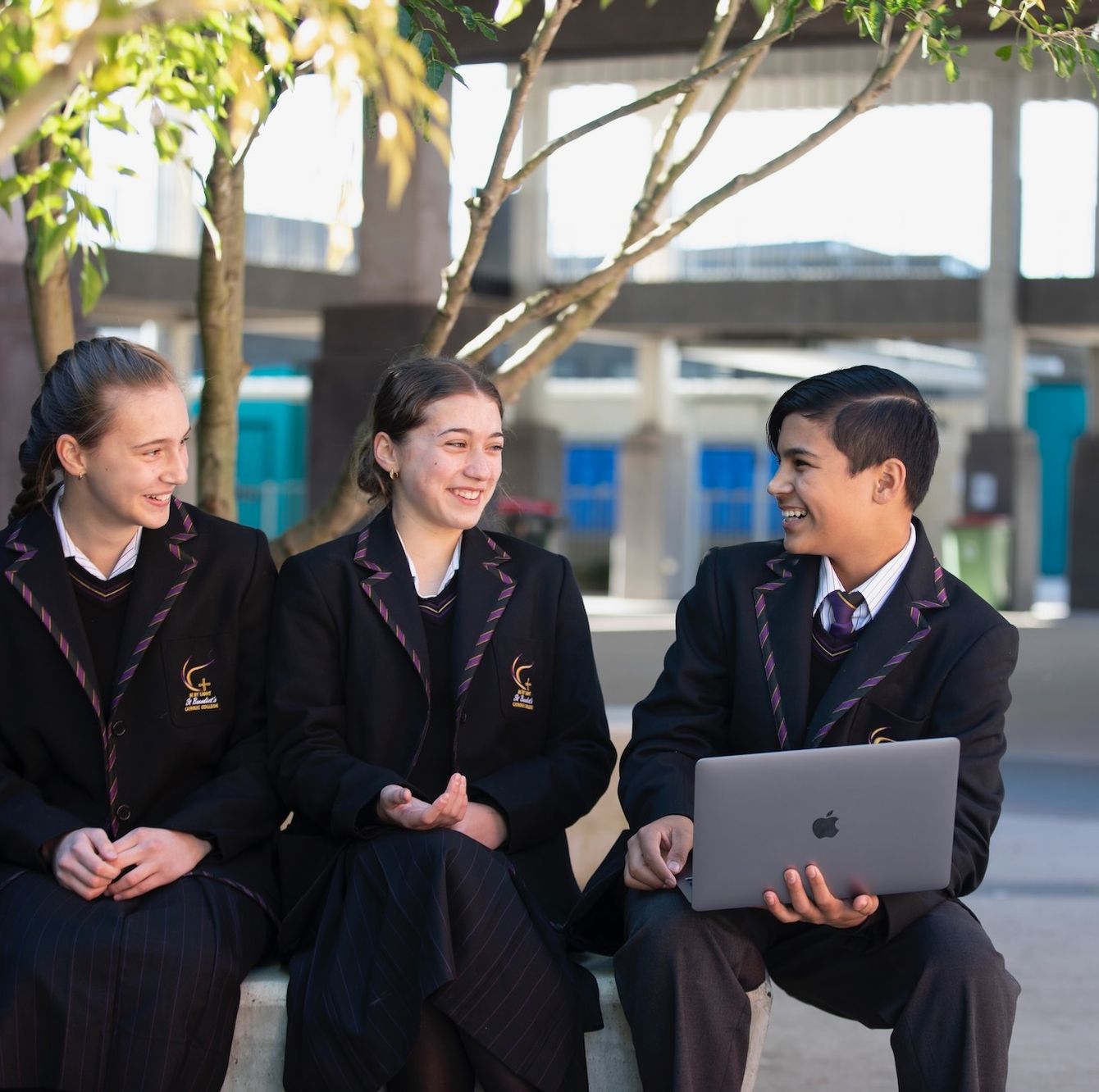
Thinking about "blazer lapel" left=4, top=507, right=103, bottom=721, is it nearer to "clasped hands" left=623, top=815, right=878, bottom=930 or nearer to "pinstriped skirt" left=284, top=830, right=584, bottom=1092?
"pinstriped skirt" left=284, top=830, right=584, bottom=1092

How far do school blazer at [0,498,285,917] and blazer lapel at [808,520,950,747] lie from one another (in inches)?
43.2

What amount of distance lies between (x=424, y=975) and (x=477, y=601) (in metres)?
0.81

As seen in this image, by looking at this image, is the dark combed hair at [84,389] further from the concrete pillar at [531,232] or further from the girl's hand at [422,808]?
the concrete pillar at [531,232]

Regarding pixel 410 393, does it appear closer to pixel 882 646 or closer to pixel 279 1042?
pixel 882 646

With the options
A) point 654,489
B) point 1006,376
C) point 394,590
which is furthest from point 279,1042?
point 654,489

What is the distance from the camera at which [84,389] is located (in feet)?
10.5

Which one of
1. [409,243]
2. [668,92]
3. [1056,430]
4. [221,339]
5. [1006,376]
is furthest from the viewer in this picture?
[1056,430]

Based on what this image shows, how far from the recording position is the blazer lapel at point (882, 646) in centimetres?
312

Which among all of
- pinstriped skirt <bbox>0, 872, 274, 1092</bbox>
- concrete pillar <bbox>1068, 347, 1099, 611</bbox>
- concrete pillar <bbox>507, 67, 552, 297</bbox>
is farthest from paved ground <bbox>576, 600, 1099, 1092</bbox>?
concrete pillar <bbox>507, 67, 552, 297</bbox>

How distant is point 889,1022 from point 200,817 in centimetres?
132

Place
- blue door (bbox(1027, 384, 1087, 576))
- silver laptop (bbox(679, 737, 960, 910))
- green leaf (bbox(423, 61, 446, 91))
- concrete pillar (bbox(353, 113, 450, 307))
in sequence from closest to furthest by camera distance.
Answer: silver laptop (bbox(679, 737, 960, 910)), green leaf (bbox(423, 61, 446, 91)), concrete pillar (bbox(353, 113, 450, 307)), blue door (bbox(1027, 384, 1087, 576))

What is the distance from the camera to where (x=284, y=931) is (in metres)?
3.06

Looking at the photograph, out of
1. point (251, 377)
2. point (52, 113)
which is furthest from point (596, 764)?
point (251, 377)

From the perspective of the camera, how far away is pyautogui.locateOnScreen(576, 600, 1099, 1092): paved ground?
13.5 ft
